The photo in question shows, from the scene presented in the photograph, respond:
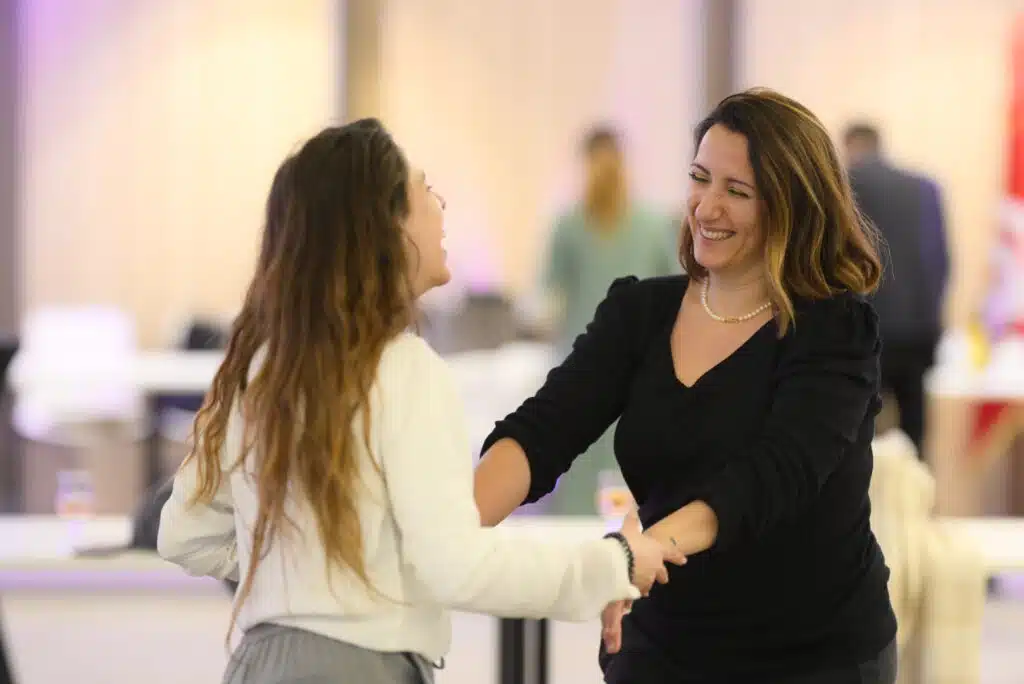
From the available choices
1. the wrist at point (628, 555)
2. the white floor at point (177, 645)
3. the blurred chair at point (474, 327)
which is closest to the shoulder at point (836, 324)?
the wrist at point (628, 555)

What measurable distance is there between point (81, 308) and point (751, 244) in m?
6.31

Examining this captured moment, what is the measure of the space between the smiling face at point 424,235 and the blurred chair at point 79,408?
537cm

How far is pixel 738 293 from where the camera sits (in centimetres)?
203

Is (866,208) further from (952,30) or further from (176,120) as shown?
(176,120)

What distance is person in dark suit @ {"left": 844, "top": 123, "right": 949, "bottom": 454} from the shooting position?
18.9 feet

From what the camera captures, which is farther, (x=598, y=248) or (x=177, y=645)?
(x=598, y=248)

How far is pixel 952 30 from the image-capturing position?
753 centimetres

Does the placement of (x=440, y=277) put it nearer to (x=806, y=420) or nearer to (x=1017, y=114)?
(x=806, y=420)

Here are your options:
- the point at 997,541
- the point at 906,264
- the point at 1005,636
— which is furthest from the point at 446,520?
the point at 906,264

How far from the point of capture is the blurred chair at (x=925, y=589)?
3.01 meters

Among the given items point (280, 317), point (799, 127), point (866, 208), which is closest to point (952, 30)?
point (866, 208)

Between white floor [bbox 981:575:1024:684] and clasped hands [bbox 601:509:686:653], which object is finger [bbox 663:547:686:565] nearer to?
clasped hands [bbox 601:509:686:653]

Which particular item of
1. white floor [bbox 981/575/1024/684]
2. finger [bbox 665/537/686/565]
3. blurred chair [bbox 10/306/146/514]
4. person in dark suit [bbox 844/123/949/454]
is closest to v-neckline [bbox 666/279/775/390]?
finger [bbox 665/537/686/565]

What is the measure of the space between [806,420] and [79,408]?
589cm
